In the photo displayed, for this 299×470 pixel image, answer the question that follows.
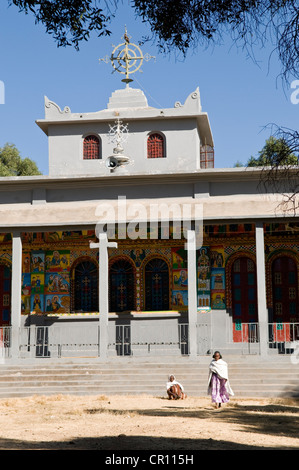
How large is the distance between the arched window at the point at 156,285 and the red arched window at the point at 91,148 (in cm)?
556

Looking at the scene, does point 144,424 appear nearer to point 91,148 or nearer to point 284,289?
point 284,289

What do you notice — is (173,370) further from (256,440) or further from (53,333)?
(256,440)

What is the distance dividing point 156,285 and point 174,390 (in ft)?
19.9

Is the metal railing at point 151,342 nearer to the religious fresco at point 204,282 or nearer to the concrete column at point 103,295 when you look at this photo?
the religious fresco at point 204,282

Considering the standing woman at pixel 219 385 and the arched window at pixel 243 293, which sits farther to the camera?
the arched window at pixel 243 293

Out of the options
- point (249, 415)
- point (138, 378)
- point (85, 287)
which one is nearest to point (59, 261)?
→ point (85, 287)

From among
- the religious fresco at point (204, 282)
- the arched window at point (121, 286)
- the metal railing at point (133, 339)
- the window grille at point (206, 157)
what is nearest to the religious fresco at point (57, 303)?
the metal railing at point (133, 339)

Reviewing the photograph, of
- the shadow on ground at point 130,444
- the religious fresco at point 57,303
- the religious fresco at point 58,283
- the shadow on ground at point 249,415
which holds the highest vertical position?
the religious fresco at point 58,283

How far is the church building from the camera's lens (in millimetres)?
19891

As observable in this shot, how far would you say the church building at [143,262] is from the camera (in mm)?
19891

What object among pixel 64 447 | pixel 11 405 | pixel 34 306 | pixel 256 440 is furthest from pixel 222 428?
pixel 34 306

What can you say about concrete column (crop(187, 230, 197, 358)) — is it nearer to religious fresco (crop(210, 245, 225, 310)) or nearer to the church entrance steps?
the church entrance steps

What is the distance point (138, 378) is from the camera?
17.9m

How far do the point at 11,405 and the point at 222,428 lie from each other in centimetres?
605
